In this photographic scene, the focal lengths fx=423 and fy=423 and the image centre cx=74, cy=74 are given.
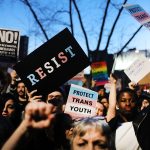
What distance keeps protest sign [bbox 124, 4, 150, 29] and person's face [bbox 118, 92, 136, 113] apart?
2.03 meters

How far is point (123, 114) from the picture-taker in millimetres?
4723

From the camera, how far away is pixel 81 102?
5.74m

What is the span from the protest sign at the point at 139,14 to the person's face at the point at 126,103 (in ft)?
6.67

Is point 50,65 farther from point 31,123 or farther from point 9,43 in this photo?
point 9,43

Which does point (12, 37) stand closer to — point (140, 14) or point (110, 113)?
point (140, 14)

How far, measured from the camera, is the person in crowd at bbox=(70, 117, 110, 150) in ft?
9.48

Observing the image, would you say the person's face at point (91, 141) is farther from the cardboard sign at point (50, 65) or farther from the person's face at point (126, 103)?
the person's face at point (126, 103)

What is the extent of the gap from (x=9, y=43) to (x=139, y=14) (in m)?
5.12

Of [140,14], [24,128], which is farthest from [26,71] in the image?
[140,14]

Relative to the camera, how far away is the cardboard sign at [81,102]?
5.63 m

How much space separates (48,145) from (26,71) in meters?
1.38

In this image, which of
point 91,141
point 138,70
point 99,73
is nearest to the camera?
point 91,141

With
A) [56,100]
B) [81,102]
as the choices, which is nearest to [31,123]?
[56,100]

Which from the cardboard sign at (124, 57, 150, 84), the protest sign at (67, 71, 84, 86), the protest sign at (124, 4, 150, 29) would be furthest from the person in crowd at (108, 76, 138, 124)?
the protest sign at (67, 71, 84, 86)
